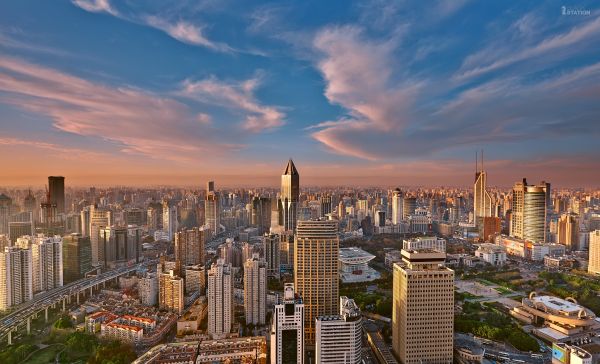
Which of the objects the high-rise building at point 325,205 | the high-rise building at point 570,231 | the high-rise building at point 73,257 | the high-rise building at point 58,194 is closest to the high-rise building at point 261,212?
the high-rise building at point 325,205

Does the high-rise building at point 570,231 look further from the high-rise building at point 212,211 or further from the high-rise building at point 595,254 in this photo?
the high-rise building at point 212,211

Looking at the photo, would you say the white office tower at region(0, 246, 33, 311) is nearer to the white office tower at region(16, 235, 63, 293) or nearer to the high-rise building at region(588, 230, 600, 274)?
the white office tower at region(16, 235, 63, 293)

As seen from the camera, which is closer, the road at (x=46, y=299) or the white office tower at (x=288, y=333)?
the white office tower at (x=288, y=333)

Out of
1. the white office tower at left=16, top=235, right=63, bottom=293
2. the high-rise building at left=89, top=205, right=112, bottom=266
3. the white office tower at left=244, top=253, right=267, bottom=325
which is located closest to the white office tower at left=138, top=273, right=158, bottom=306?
the white office tower at left=244, top=253, right=267, bottom=325

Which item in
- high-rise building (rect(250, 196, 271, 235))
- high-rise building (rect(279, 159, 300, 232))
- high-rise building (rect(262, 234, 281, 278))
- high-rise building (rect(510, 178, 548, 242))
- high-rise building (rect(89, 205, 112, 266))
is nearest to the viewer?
high-rise building (rect(262, 234, 281, 278))

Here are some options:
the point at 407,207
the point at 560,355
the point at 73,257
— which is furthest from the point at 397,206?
the point at 560,355

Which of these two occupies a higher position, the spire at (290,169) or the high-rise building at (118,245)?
the spire at (290,169)
